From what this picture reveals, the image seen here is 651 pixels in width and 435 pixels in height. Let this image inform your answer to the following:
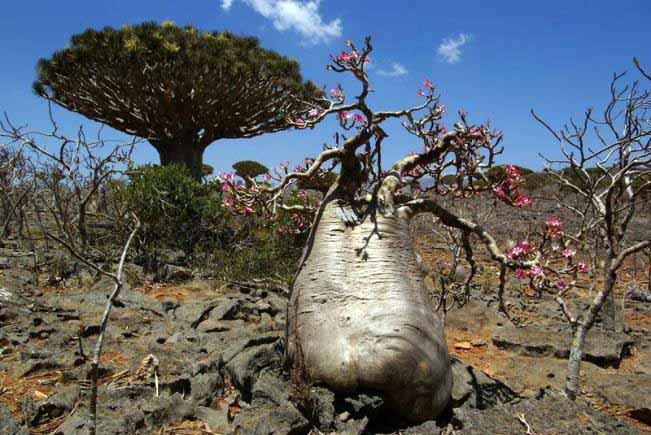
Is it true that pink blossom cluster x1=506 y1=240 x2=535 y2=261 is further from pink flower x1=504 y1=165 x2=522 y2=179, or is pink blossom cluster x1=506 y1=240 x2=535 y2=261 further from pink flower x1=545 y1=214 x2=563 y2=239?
pink flower x1=504 y1=165 x2=522 y2=179

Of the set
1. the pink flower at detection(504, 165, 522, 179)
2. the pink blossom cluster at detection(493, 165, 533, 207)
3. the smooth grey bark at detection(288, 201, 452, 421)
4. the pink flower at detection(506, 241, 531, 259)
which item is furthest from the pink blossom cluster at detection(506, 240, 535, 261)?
the smooth grey bark at detection(288, 201, 452, 421)

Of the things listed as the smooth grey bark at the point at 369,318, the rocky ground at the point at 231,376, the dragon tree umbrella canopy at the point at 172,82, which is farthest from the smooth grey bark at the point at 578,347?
the dragon tree umbrella canopy at the point at 172,82

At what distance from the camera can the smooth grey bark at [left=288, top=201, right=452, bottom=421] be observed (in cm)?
277

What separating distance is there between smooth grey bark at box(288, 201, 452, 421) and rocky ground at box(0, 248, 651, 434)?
0.52 ft

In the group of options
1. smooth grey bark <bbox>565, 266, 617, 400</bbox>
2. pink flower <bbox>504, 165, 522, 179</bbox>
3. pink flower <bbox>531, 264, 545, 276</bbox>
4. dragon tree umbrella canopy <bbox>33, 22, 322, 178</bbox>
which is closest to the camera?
pink flower <bbox>531, 264, 545, 276</bbox>

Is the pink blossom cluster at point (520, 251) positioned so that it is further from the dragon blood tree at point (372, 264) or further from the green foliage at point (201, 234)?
the green foliage at point (201, 234)

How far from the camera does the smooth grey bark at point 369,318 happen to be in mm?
2771

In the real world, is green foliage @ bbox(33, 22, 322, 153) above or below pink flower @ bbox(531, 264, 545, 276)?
above

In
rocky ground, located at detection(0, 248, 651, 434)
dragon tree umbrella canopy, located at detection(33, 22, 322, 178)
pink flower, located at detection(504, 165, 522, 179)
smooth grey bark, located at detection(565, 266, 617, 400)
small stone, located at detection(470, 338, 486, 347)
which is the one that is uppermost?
dragon tree umbrella canopy, located at detection(33, 22, 322, 178)

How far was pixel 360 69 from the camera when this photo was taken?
9.36ft

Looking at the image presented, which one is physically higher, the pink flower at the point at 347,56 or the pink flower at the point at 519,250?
the pink flower at the point at 347,56

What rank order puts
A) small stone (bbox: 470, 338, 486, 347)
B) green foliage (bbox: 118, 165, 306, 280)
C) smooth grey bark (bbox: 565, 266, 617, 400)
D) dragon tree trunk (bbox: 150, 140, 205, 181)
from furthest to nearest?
1. dragon tree trunk (bbox: 150, 140, 205, 181)
2. green foliage (bbox: 118, 165, 306, 280)
3. small stone (bbox: 470, 338, 486, 347)
4. smooth grey bark (bbox: 565, 266, 617, 400)

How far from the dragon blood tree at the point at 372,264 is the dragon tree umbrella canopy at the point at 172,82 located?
29.9 ft

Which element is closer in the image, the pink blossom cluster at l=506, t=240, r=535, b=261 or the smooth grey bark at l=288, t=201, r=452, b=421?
the smooth grey bark at l=288, t=201, r=452, b=421
